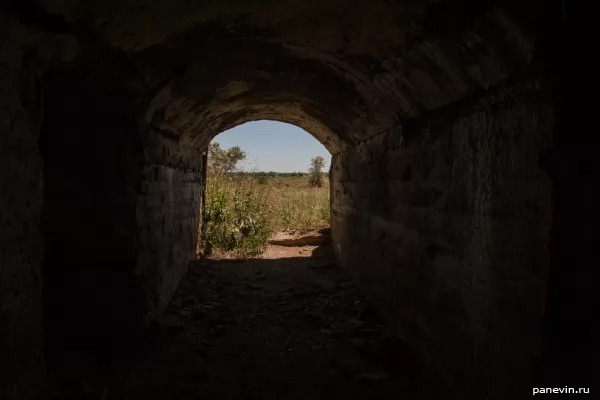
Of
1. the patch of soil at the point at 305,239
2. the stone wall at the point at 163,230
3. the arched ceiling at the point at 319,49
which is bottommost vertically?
the patch of soil at the point at 305,239

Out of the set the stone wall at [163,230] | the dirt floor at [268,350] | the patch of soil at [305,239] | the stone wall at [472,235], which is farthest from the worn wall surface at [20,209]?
the patch of soil at [305,239]

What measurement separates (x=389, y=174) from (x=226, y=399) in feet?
7.26

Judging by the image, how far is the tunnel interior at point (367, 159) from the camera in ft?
5.60

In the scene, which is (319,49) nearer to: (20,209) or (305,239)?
(20,209)

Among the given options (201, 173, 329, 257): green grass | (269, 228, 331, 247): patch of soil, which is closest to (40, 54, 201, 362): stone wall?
(201, 173, 329, 257): green grass

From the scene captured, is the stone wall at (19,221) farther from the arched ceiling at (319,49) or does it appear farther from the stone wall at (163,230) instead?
the stone wall at (163,230)

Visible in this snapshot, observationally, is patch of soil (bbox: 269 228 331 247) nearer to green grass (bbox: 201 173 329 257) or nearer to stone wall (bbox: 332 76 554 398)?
green grass (bbox: 201 173 329 257)

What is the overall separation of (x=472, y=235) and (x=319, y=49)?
166 cm

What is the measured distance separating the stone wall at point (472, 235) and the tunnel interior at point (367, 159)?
13mm

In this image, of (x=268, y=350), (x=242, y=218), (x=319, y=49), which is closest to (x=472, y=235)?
(x=319, y=49)

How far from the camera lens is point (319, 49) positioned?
3.11m

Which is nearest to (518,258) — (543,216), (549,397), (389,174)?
(543,216)

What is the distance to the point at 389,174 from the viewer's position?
384 cm

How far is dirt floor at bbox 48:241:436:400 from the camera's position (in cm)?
273
